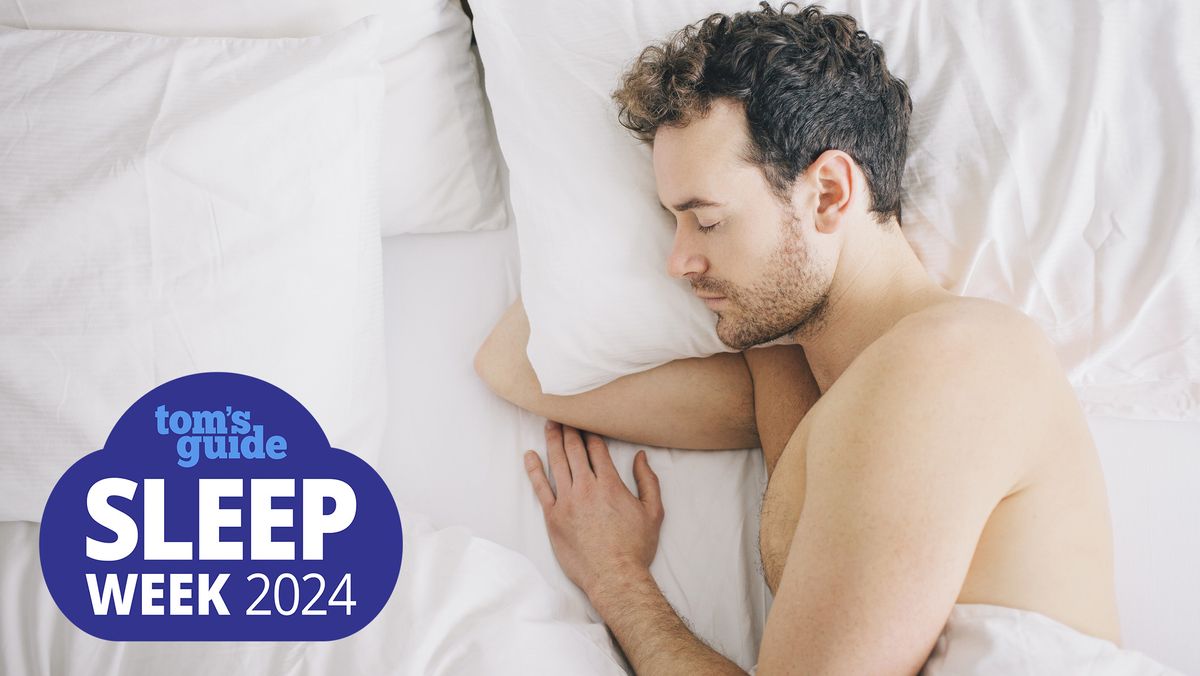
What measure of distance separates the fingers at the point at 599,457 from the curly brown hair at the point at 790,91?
1.50 ft

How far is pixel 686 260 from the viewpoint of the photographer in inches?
43.3

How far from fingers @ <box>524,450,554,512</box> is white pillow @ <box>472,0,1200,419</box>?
0.11 meters

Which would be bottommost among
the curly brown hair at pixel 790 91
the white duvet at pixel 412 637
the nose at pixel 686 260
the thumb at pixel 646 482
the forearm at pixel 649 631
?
the forearm at pixel 649 631

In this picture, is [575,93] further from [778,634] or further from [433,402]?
[778,634]

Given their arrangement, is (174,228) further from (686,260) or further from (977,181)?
(977,181)

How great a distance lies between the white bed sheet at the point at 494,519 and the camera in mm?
981

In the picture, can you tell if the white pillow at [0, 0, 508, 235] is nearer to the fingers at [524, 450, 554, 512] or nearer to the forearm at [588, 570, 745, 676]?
the fingers at [524, 450, 554, 512]

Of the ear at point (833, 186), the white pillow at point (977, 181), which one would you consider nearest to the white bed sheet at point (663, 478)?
the white pillow at point (977, 181)

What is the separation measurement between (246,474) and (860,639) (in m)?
0.73

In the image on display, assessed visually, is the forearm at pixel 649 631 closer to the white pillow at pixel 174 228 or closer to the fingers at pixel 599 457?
the fingers at pixel 599 457

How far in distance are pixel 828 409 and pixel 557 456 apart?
0.47 meters

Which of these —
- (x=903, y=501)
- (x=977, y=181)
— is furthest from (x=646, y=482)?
(x=977, y=181)

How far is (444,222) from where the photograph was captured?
139 centimetres

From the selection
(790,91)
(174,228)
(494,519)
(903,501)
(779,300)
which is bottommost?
(494,519)
